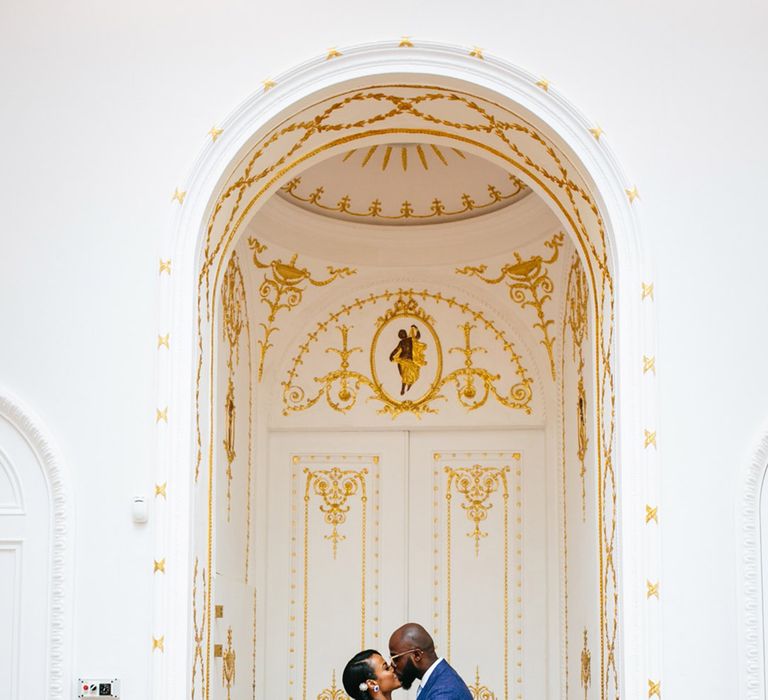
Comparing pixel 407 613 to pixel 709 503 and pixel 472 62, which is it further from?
pixel 472 62

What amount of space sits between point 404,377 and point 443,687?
3415 mm

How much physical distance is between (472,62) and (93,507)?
10.00ft

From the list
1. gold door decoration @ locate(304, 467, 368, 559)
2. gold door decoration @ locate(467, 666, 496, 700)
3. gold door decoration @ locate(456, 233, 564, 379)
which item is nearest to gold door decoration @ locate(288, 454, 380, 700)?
Result: gold door decoration @ locate(304, 467, 368, 559)

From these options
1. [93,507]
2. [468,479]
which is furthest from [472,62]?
[468,479]

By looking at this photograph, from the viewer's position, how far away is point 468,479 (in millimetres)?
9664

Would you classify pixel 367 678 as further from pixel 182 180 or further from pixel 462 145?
pixel 462 145

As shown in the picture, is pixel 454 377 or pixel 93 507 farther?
pixel 454 377

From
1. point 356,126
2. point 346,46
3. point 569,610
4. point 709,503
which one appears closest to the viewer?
point 709,503

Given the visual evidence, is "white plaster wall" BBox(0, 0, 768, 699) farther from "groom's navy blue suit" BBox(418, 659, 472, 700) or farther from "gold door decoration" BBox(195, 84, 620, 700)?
"groom's navy blue suit" BBox(418, 659, 472, 700)

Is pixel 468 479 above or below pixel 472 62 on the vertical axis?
below

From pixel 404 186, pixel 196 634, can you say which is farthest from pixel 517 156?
pixel 196 634

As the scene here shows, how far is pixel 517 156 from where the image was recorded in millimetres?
7617

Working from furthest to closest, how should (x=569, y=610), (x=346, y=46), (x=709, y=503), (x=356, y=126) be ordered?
(x=569, y=610)
(x=356, y=126)
(x=346, y=46)
(x=709, y=503)

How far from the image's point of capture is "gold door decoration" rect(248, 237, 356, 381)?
969cm
